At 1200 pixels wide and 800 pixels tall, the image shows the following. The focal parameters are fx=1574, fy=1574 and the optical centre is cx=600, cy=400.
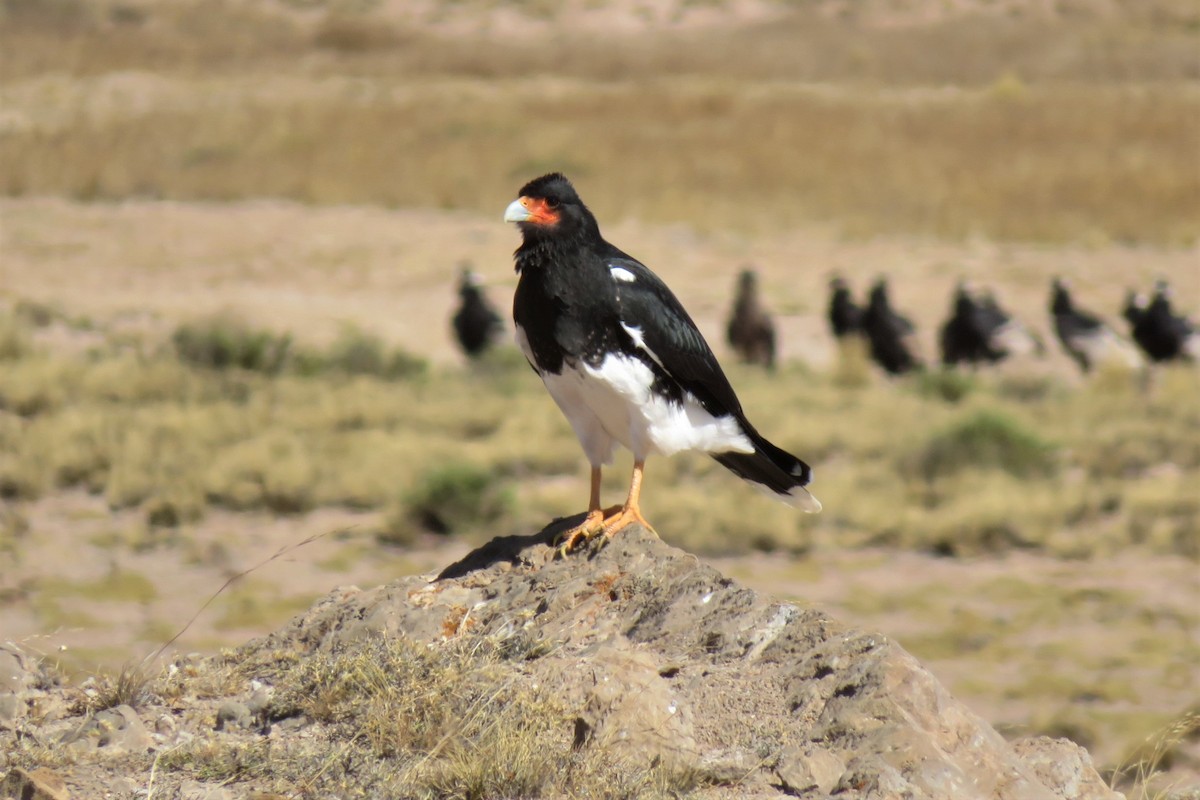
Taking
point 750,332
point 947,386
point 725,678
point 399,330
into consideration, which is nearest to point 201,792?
point 725,678

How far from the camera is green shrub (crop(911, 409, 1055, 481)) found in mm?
16219

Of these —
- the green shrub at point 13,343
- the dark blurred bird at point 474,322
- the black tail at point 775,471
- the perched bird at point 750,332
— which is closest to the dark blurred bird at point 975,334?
the perched bird at point 750,332

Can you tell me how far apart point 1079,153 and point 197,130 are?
68.7ft

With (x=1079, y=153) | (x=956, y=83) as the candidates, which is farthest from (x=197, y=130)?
(x=956, y=83)

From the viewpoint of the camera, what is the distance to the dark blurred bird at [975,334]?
21562 mm

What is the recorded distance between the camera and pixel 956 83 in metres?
51.0

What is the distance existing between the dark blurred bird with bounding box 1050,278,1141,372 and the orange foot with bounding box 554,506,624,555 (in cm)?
1688

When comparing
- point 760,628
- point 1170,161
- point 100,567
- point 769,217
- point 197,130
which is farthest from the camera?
point 197,130

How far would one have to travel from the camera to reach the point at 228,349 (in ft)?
66.7

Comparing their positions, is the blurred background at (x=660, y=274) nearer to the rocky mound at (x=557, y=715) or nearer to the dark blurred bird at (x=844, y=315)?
the dark blurred bird at (x=844, y=315)

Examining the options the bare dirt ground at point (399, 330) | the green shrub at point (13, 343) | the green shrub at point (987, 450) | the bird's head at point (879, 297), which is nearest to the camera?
the bare dirt ground at point (399, 330)

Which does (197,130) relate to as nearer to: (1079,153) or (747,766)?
(1079,153)

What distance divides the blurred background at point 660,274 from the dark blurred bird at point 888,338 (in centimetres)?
4

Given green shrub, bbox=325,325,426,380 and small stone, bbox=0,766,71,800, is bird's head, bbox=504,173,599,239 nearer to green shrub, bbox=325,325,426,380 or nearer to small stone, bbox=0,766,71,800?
small stone, bbox=0,766,71,800
